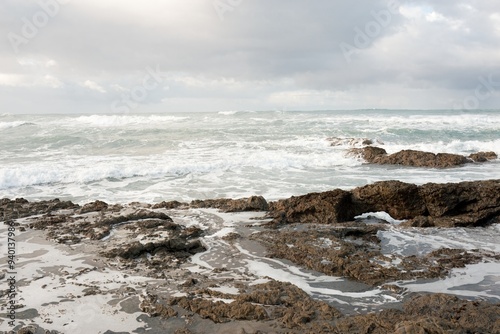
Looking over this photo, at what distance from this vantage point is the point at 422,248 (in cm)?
523

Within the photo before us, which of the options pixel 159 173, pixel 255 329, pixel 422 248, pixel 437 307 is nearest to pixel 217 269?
pixel 255 329

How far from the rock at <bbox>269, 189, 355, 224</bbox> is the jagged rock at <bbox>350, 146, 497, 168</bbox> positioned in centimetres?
877

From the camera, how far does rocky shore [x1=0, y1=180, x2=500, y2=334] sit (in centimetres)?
333

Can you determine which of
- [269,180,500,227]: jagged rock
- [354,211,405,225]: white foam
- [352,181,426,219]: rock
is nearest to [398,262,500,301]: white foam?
[269,180,500,227]: jagged rock

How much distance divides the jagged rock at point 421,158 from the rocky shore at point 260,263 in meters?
7.73

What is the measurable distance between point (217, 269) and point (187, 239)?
1116 mm

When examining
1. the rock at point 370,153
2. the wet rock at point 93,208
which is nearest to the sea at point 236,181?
the rock at point 370,153

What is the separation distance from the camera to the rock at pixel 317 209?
650 cm

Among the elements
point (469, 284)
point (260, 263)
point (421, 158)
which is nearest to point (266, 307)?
point (260, 263)

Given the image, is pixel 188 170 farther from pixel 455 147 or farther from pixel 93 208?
pixel 455 147

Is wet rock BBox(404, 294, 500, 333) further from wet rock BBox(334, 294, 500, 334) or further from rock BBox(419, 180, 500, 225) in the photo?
rock BBox(419, 180, 500, 225)

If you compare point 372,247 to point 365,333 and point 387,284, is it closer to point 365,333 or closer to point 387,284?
point 387,284

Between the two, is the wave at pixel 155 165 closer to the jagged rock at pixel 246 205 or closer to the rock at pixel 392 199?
the jagged rock at pixel 246 205

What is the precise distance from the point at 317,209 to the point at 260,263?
2.22 metres
